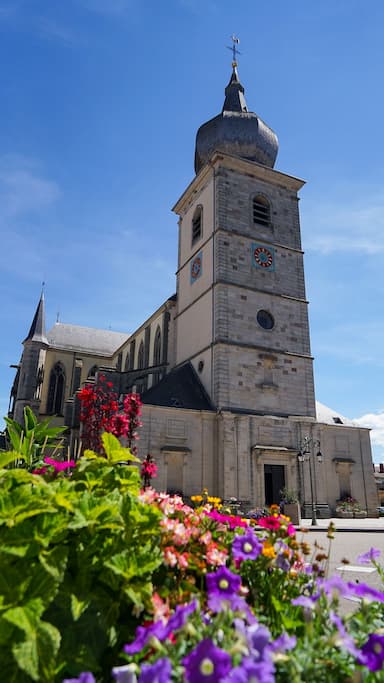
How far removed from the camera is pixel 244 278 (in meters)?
24.6

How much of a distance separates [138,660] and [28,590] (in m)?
0.51

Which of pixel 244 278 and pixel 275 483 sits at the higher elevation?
pixel 244 278

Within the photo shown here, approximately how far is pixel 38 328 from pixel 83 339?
26.4ft

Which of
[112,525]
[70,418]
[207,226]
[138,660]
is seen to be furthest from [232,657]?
[70,418]

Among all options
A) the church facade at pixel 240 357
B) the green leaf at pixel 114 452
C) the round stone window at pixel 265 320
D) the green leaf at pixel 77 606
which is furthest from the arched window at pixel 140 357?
the green leaf at pixel 77 606

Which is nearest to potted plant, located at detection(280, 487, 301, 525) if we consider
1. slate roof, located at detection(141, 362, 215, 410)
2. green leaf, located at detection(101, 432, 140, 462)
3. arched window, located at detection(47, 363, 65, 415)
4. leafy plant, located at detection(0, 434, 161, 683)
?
slate roof, located at detection(141, 362, 215, 410)

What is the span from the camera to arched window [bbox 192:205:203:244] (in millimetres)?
27447

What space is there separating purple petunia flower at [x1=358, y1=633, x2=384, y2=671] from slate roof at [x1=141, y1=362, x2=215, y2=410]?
19960 millimetres

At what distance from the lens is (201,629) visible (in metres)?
1.77

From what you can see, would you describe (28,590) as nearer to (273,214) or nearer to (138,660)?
(138,660)

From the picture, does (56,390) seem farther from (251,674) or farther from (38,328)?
(251,674)

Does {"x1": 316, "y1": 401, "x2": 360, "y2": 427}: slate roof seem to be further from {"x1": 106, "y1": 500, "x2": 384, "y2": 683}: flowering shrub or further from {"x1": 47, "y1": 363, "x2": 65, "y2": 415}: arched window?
{"x1": 106, "y1": 500, "x2": 384, "y2": 683}: flowering shrub

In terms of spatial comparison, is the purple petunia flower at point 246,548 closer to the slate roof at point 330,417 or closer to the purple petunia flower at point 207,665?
the purple petunia flower at point 207,665

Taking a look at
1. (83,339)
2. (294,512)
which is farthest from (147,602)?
(83,339)
